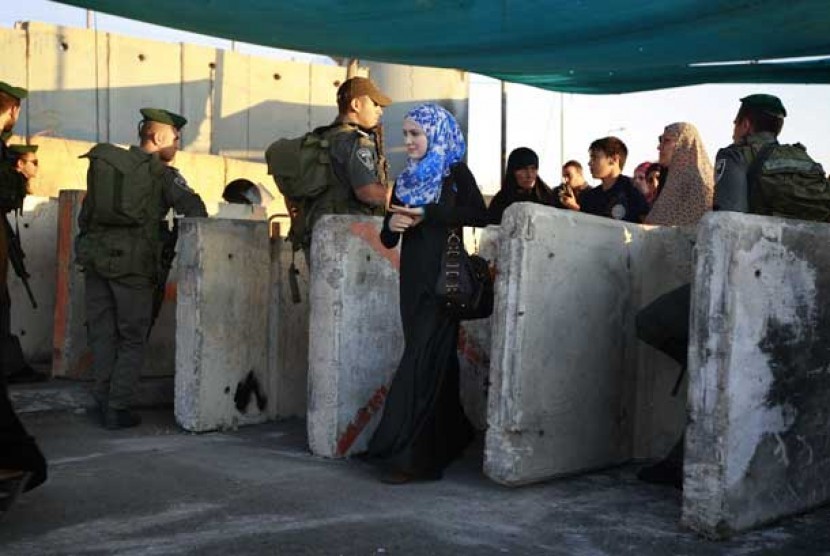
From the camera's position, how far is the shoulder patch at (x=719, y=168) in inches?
170

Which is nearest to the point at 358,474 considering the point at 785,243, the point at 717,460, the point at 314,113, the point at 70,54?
the point at 717,460

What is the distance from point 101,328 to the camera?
5.65 metres

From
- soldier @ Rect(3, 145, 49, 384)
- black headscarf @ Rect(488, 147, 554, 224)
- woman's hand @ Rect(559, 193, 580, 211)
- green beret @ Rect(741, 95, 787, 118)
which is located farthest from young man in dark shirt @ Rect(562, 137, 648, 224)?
soldier @ Rect(3, 145, 49, 384)

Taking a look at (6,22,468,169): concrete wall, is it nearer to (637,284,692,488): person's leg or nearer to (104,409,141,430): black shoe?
(104,409,141,430): black shoe

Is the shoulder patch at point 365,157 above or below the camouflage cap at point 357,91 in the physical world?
below

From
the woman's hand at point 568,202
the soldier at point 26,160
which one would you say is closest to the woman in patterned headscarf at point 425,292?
the woman's hand at point 568,202

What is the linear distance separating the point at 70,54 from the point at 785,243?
1096 centimetres

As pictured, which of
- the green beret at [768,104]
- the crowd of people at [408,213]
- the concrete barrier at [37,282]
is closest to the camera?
the crowd of people at [408,213]

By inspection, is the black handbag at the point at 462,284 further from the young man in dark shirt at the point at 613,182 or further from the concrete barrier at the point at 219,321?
the young man in dark shirt at the point at 613,182

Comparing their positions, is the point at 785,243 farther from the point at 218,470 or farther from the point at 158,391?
the point at 158,391

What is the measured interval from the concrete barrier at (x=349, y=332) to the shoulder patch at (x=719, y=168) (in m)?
1.60

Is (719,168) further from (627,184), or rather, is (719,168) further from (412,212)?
(627,184)

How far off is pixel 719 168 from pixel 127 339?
3.36 meters

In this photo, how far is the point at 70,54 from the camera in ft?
41.1
